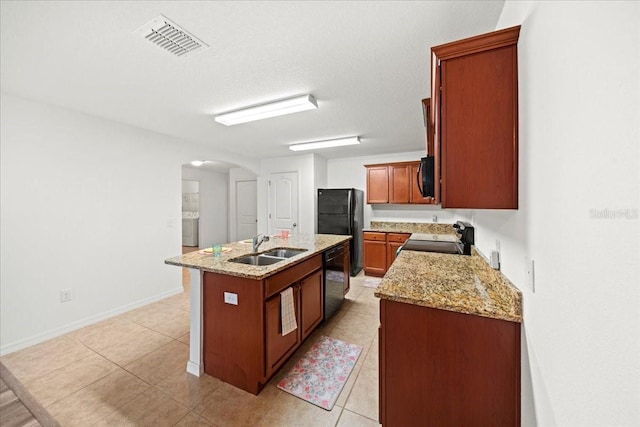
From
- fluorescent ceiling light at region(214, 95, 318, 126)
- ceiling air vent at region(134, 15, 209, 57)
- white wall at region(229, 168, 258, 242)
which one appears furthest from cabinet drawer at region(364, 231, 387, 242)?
white wall at region(229, 168, 258, 242)

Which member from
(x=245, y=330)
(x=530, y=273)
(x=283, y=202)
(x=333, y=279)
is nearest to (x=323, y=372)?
(x=245, y=330)

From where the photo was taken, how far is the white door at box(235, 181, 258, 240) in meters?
Result: 6.86

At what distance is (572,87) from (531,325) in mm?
844

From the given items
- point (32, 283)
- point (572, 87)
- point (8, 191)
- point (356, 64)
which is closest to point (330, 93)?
point (356, 64)

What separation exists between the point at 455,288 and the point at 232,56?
2.10 meters

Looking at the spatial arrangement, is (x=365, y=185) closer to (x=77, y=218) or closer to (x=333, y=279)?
(x=333, y=279)

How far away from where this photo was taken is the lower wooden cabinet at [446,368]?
111 centimetres

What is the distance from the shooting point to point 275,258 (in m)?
2.44

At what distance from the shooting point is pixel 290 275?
6.78ft

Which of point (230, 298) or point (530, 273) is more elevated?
point (530, 273)

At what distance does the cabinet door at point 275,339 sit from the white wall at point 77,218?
249 cm

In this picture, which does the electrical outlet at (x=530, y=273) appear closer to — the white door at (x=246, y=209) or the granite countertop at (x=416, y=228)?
the granite countertop at (x=416, y=228)

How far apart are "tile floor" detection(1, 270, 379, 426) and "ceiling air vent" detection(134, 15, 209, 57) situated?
241 centimetres

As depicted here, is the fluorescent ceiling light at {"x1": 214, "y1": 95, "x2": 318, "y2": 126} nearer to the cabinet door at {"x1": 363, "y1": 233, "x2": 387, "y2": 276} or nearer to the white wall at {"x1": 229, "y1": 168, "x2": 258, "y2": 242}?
the cabinet door at {"x1": 363, "y1": 233, "x2": 387, "y2": 276}
